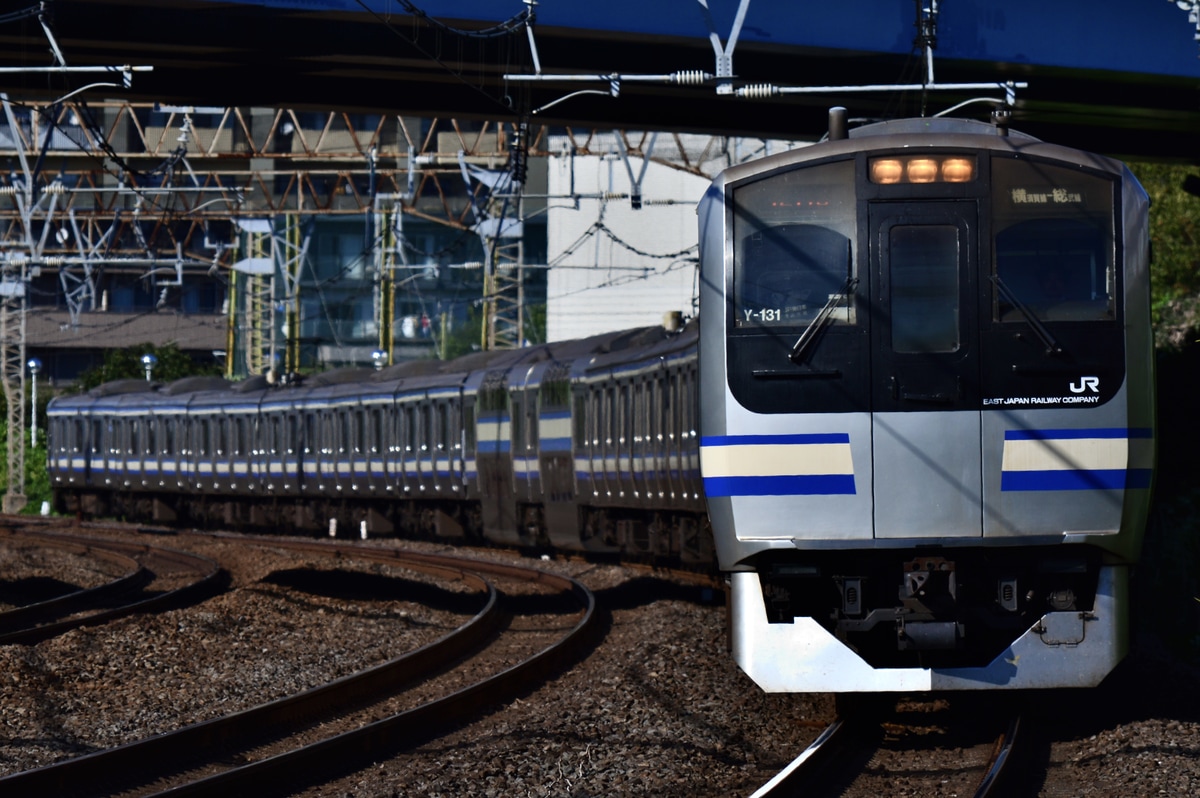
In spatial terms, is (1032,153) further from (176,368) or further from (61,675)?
(176,368)

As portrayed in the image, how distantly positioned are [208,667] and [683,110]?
26.4ft

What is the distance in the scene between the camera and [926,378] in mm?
8367

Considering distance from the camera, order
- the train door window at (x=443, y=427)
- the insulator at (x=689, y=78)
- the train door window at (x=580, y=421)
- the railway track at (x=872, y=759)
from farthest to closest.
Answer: the train door window at (x=443, y=427) < the train door window at (x=580, y=421) < the insulator at (x=689, y=78) < the railway track at (x=872, y=759)

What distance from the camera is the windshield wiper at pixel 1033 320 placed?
27.3 feet

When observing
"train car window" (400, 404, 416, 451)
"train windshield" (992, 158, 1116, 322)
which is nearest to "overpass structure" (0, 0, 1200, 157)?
"train windshield" (992, 158, 1116, 322)

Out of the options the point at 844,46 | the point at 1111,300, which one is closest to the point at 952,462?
the point at 1111,300

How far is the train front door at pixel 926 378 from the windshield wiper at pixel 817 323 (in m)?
0.12

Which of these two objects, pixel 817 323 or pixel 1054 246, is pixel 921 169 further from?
pixel 817 323

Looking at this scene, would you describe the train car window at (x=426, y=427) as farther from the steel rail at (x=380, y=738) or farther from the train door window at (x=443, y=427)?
the steel rail at (x=380, y=738)

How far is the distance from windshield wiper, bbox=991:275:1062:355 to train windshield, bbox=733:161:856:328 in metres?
0.73

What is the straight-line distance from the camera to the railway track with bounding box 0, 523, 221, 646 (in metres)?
15.2

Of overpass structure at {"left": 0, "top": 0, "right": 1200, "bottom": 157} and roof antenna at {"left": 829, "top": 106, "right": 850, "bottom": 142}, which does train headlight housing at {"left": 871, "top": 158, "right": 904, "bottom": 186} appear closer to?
roof antenna at {"left": 829, "top": 106, "right": 850, "bottom": 142}

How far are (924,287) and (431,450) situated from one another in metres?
18.7

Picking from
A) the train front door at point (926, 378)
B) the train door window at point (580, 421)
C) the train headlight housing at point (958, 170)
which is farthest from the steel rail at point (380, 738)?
the train door window at point (580, 421)
